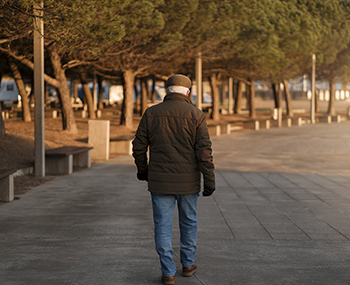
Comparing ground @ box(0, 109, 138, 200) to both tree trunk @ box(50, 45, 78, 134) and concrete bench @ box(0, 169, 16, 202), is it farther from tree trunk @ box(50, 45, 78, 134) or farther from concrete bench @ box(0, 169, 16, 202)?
concrete bench @ box(0, 169, 16, 202)

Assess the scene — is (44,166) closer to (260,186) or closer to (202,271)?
Answer: (260,186)

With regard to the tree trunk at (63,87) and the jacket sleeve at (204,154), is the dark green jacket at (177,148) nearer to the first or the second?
the jacket sleeve at (204,154)

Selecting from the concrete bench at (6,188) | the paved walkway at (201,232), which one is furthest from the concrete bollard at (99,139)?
the concrete bench at (6,188)

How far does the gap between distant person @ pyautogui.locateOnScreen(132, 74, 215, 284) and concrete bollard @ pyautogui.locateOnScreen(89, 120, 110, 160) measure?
12.1 meters

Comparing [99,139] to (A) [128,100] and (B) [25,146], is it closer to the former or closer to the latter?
(B) [25,146]

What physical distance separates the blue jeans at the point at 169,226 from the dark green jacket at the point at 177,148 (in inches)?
4.2

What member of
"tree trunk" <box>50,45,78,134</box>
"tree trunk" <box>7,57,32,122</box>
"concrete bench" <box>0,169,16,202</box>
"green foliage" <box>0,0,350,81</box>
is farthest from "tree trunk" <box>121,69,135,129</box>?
"concrete bench" <box>0,169,16,202</box>

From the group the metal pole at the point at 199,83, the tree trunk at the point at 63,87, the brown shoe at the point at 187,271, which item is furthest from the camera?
the metal pole at the point at 199,83

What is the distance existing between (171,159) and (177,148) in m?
0.11

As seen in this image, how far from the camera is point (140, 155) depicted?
193 inches

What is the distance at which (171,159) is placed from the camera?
4.82m

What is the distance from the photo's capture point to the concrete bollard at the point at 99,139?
1686cm

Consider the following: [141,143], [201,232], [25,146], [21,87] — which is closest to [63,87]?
[25,146]

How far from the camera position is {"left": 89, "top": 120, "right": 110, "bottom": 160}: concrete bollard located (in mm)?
16859
